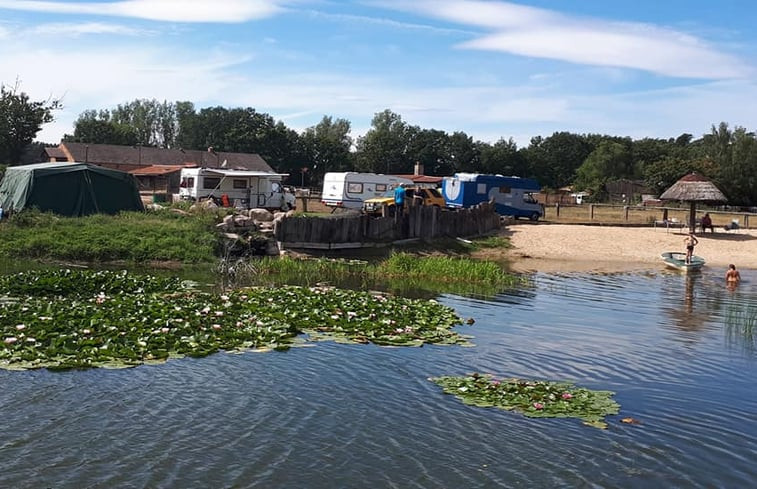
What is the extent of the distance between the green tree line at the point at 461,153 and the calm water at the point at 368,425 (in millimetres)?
67936

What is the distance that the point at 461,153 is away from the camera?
339 ft

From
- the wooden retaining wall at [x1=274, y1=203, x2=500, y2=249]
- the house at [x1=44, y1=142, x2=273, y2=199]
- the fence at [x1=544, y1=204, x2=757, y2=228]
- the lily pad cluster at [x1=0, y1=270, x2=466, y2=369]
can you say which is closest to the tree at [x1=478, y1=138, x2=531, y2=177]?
the house at [x1=44, y1=142, x2=273, y2=199]

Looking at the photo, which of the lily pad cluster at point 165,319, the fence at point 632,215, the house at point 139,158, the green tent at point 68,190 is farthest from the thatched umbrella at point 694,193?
the house at point 139,158

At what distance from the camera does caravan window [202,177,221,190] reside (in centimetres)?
3916

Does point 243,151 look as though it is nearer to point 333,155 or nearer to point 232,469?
point 333,155

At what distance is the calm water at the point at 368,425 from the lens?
721cm

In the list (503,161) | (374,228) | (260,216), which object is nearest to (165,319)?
(374,228)

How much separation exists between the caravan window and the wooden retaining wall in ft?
40.8

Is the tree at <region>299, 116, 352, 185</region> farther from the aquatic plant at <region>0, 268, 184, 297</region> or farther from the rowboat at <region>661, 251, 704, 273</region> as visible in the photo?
the aquatic plant at <region>0, 268, 184, 297</region>

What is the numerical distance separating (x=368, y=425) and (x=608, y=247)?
28.2 metres

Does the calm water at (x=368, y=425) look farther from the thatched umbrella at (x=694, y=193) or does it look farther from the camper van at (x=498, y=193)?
the camper van at (x=498, y=193)

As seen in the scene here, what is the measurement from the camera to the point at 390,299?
1711 cm

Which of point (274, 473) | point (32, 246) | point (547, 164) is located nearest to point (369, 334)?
point (274, 473)

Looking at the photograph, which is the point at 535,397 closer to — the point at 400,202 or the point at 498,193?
the point at 400,202
